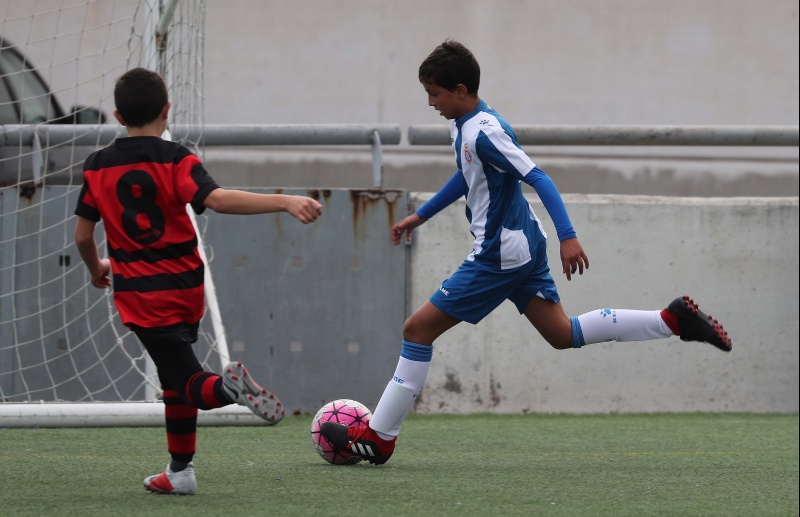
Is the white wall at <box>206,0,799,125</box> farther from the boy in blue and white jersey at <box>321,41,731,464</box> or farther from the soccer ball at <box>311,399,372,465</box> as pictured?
the boy in blue and white jersey at <box>321,41,731,464</box>

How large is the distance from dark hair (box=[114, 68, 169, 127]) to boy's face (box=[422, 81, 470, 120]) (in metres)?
1.19

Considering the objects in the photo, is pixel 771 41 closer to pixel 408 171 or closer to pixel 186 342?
pixel 408 171

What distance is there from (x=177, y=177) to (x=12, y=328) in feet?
10.9

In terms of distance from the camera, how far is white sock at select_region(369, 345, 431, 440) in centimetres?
469

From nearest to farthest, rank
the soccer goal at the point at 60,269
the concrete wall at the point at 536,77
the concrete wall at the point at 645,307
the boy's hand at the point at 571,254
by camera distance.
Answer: the boy's hand at the point at 571,254 → the soccer goal at the point at 60,269 → the concrete wall at the point at 645,307 → the concrete wall at the point at 536,77

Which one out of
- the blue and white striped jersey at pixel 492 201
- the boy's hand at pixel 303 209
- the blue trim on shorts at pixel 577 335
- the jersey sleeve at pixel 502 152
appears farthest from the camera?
the blue trim on shorts at pixel 577 335

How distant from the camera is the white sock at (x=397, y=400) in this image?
469 cm

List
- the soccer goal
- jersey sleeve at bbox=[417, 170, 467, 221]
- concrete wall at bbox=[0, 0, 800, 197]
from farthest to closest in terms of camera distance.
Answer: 1. concrete wall at bbox=[0, 0, 800, 197]
2. the soccer goal
3. jersey sleeve at bbox=[417, 170, 467, 221]

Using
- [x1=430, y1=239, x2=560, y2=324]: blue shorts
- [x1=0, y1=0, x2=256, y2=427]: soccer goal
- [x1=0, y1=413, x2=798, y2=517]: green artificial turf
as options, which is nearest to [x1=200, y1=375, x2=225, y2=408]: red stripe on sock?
[x1=0, y1=413, x2=798, y2=517]: green artificial turf

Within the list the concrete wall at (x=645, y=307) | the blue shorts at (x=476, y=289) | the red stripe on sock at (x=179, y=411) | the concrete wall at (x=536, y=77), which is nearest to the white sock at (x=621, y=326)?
the blue shorts at (x=476, y=289)

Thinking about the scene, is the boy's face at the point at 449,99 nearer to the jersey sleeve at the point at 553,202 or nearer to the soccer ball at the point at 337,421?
the jersey sleeve at the point at 553,202

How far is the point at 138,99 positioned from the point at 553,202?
5.13ft

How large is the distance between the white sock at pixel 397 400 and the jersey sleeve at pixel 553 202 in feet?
2.71

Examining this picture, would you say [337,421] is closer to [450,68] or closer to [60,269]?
[450,68]
